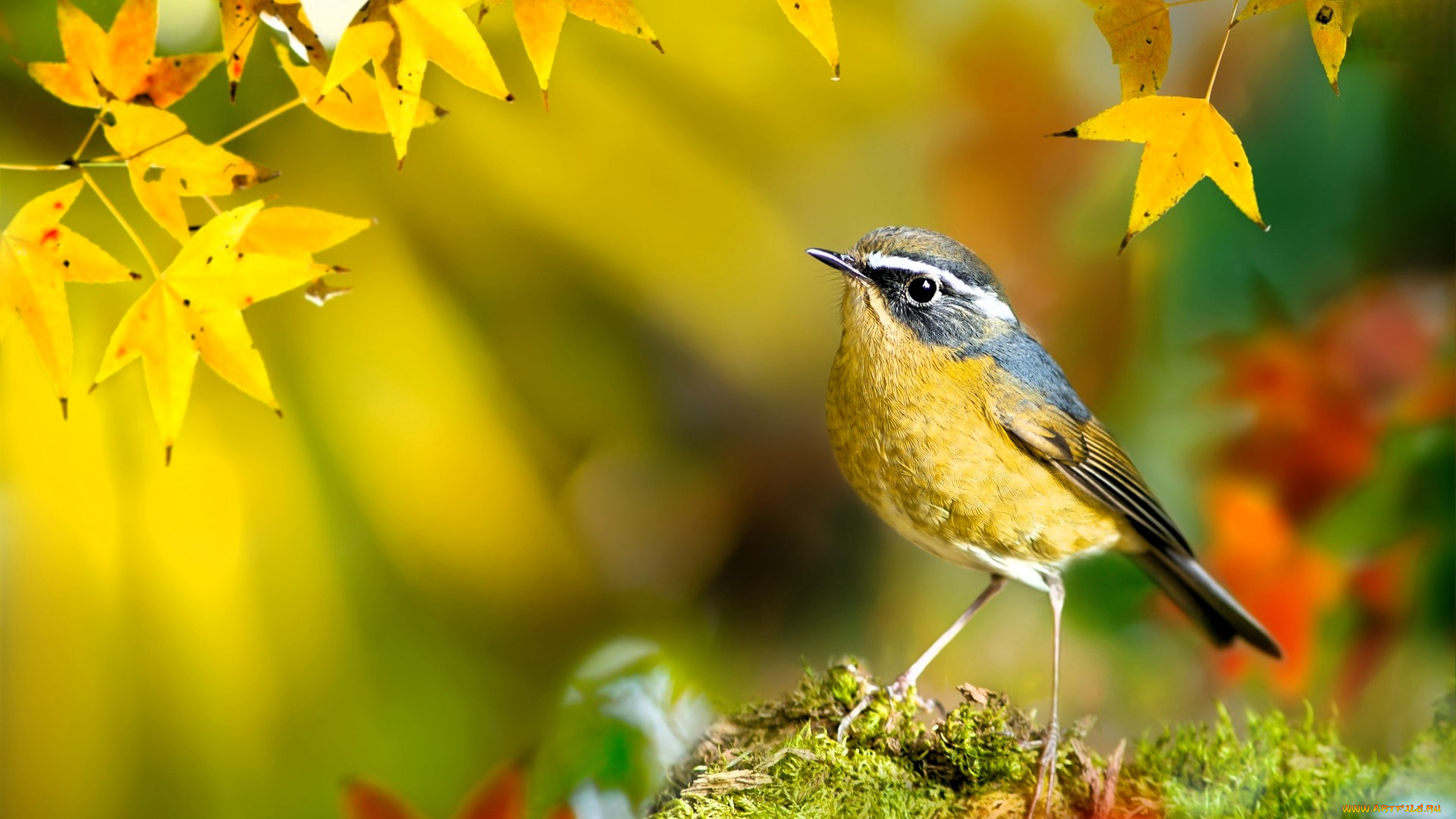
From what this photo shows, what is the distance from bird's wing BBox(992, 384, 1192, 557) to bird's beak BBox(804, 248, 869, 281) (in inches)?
9.2

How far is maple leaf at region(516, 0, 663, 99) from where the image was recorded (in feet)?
3.34

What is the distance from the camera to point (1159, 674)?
216 cm

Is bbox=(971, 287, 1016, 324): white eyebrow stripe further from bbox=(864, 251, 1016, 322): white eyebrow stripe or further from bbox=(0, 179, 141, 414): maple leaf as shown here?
bbox=(0, 179, 141, 414): maple leaf

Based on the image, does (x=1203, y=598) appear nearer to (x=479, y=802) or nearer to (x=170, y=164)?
(x=479, y=802)

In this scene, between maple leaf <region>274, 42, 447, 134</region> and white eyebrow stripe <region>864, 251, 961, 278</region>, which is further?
white eyebrow stripe <region>864, 251, 961, 278</region>

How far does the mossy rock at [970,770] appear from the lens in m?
1.20

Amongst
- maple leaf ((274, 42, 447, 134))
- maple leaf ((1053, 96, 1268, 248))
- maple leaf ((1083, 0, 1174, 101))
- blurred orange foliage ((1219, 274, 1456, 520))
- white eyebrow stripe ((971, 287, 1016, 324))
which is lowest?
maple leaf ((274, 42, 447, 134))

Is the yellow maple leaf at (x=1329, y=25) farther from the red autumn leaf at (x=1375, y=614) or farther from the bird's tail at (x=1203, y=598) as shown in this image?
the red autumn leaf at (x=1375, y=614)

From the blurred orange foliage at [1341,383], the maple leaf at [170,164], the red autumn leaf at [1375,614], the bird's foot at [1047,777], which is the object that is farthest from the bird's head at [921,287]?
the red autumn leaf at [1375,614]

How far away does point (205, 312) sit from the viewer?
1.12 metres

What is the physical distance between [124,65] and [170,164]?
104 mm

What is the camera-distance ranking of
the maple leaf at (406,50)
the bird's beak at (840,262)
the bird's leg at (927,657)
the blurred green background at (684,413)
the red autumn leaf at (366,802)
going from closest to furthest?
the maple leaf at (406,50) → the bird's beak at (840,262) → the bird's leg at (927,657) → the blurred green background at (684,413) → the red autumn leaf at (366,802)

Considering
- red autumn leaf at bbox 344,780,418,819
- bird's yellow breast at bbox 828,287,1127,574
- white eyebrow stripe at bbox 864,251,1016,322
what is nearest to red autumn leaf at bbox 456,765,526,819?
red autumn leaf at bbox 344,780,418,819

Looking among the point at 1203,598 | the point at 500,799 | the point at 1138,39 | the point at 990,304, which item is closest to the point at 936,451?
the point at 990,304
